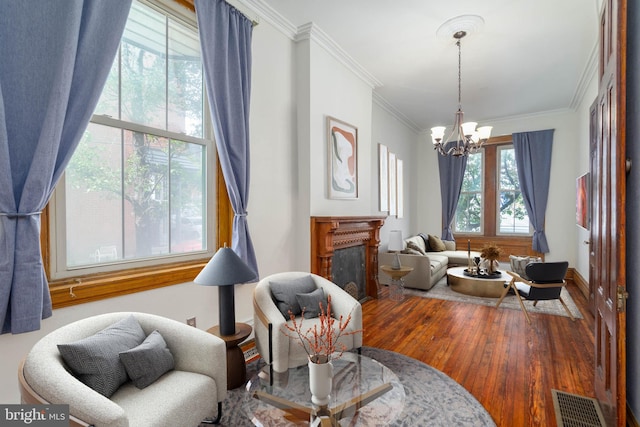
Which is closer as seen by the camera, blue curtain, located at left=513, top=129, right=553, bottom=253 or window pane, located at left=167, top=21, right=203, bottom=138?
Answer: window pane, located at left=167, top=21, right=203, bottom=138

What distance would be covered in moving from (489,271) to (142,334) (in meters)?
4.92

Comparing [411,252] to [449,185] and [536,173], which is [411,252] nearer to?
[449,185]

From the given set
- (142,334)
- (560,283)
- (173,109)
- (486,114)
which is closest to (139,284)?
(142,334)

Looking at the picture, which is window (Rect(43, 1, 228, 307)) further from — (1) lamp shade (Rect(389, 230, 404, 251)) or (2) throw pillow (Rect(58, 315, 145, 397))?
(1) lamp shade (Rect(389, 230, 404, 251))

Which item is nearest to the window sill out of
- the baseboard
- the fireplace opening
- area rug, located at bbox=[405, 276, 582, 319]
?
the fireplace opening

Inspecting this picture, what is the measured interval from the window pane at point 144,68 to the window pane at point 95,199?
10.1 inches

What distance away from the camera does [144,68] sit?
2355 millimetres

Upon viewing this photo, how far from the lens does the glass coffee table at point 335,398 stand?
150 centimetres

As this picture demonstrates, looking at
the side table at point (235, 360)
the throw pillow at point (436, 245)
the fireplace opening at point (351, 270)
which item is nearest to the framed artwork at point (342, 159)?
the fireplace opening at point (351, 270)

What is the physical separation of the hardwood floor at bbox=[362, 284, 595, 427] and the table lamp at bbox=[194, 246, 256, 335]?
153cm

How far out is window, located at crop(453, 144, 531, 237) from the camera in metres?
6.75

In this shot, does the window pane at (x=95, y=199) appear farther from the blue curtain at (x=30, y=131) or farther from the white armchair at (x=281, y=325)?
the white armchair at (x=281, y=325)

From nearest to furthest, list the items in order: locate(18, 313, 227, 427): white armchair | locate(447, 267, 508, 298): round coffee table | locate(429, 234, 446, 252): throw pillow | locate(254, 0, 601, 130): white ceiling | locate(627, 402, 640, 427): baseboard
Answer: locate(18, 313, 227, 427): white armchair → locate(627, 402, 640, 427): baseboard → locate(254, 0, 601, 130): white ceiling → locate(447, 267, 508, 298): round coffee table → locate(429, 234, 446, 252): throw pillow

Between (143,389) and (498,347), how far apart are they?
3110 millimetres
